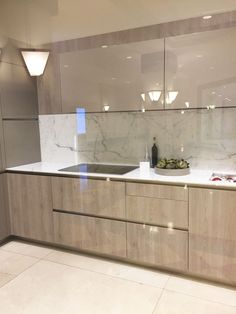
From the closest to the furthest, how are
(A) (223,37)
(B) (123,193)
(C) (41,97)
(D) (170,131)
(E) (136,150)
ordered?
(A) (223,37)
(B) (123,193)
(D) (170,131)
(E) (136,150)
(C) (41,97)

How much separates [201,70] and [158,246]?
1.54 metres

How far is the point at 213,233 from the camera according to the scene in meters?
2.01

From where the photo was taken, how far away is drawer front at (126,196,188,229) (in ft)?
6.88

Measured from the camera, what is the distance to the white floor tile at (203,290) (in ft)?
6.38

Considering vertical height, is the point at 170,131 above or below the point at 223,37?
below

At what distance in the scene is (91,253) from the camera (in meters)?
2.61

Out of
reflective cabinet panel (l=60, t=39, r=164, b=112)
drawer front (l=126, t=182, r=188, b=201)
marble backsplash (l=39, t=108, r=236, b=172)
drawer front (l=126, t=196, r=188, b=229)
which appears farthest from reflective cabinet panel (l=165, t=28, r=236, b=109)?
drawer front (l=126, t=196, r=188, b=229)

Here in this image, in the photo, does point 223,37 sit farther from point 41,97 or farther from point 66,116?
point 41,97

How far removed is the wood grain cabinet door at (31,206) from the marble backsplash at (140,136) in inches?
23.5

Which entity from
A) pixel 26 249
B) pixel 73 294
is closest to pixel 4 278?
pixel 26 249

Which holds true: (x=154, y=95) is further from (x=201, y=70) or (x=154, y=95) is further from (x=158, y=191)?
(x=158, y=191)

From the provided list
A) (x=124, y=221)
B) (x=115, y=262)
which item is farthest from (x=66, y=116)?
(x=115, y=262)

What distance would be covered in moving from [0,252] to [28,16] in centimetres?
259

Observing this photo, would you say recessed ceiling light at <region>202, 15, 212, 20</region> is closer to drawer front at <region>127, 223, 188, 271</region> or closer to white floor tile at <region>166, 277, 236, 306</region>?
drawer front at <region>127, 223, 188, 271</region>
